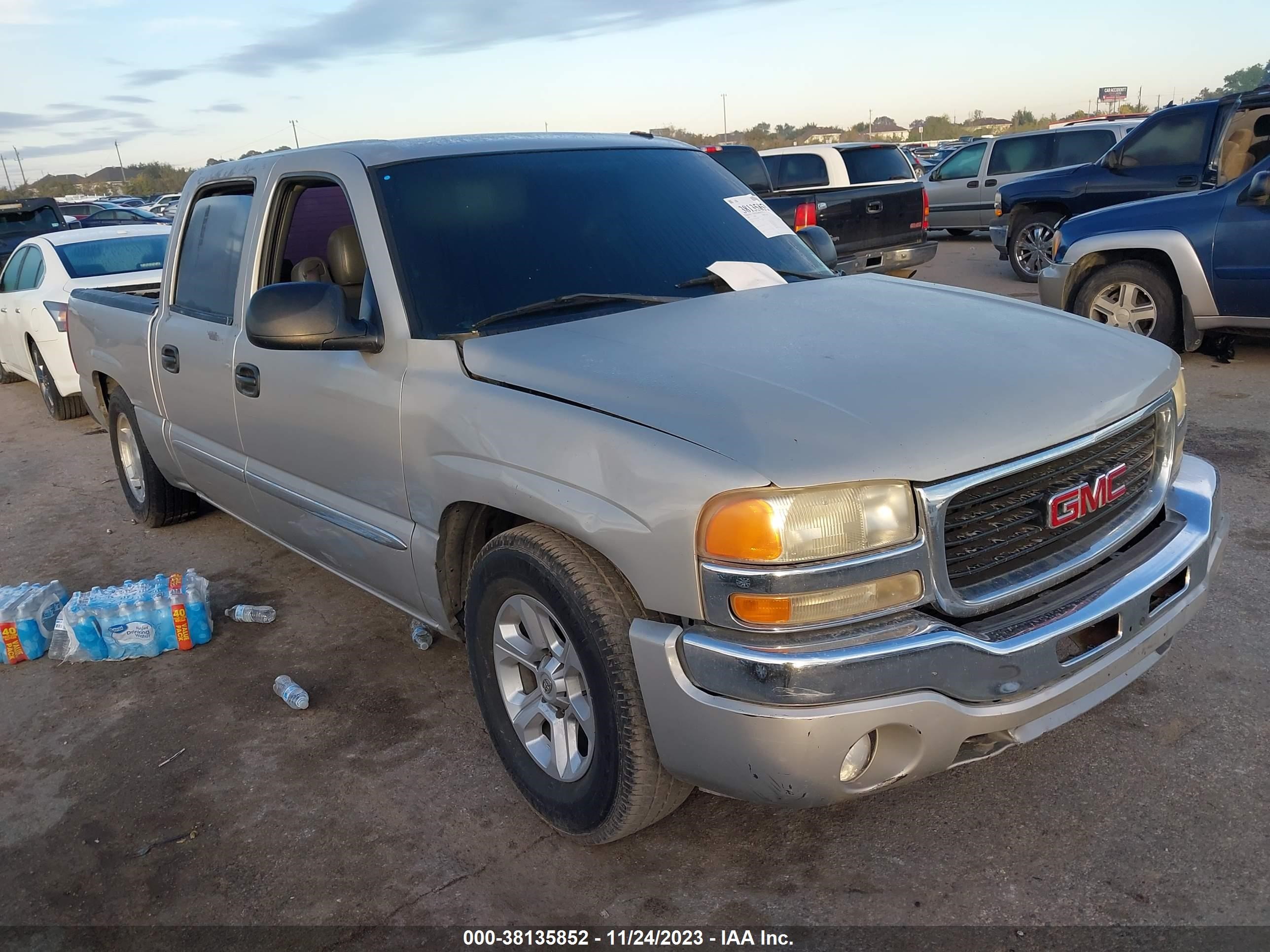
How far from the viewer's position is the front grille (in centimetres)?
229

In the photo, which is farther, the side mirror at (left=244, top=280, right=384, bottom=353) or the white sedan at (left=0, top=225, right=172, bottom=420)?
the white sedan at (left=0, top=225, right=172, bottom=420)

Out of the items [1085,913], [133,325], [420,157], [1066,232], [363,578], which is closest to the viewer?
[1085,913]

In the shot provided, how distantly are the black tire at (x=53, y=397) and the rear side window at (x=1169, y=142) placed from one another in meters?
10.3

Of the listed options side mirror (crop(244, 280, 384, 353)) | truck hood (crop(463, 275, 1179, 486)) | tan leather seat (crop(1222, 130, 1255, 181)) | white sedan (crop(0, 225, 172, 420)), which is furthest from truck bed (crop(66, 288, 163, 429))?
tan leather seat (crop(1222, 130, 1255, 181))

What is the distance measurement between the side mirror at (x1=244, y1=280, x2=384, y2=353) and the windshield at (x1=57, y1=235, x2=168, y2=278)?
657 cm

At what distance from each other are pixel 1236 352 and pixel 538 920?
24.7ft

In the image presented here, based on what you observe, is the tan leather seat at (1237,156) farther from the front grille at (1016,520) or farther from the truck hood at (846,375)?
the front grille at (1016,520)

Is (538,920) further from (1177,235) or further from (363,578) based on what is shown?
(1177,235)

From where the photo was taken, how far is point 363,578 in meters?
3.59

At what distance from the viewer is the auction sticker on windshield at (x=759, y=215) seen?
376 cm

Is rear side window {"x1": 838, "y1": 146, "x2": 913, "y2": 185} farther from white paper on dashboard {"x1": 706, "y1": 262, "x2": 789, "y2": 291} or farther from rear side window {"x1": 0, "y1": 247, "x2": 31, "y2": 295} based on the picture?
white paper on dashboard {"x1": 706, "y1": 262, "x2": 789, "y2": 291}

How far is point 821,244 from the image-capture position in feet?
13.8

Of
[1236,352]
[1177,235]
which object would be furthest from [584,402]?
[1236,352]

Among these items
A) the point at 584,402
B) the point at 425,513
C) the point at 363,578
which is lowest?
the point at 363,578
